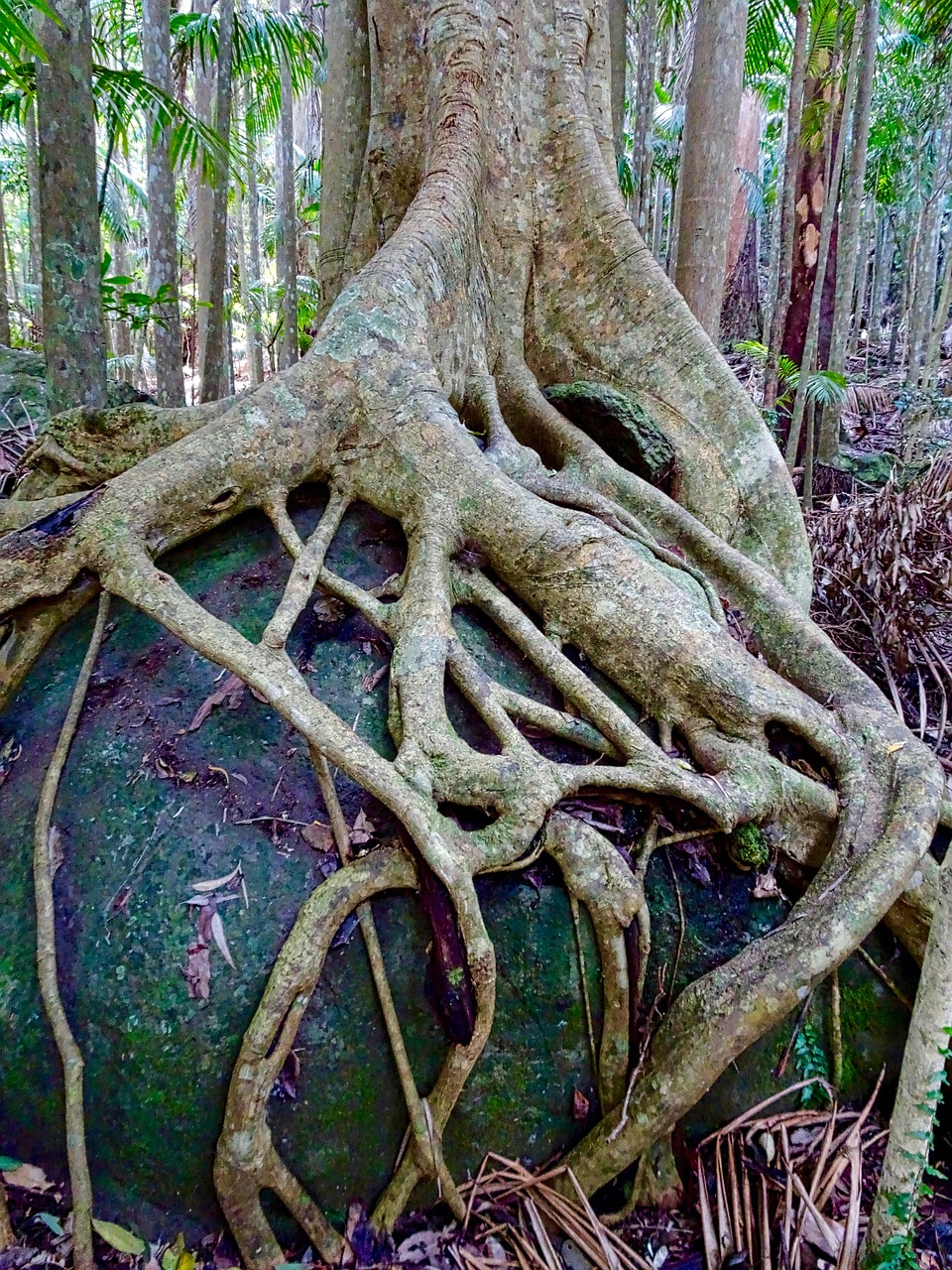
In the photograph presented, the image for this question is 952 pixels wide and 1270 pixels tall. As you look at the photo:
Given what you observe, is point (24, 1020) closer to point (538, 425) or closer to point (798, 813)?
point (798, 813)

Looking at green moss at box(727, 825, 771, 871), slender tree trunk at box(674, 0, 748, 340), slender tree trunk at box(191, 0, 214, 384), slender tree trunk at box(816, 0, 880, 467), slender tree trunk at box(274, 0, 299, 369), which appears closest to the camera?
green moss at box(727, 825, 771, 871)

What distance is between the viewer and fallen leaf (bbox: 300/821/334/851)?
1.67 metres

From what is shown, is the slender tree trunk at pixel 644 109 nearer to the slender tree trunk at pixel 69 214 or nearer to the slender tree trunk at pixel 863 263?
the slender tree trunk at pixel 69 214

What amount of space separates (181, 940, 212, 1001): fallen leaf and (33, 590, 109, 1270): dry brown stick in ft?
0.73

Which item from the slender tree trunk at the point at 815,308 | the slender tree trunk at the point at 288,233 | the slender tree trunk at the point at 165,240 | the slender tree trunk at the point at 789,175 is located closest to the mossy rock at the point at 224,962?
the slender tree trunk at the point at 165,240

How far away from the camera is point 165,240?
218 inches

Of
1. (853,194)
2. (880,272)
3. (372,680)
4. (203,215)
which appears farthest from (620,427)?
(880,272)

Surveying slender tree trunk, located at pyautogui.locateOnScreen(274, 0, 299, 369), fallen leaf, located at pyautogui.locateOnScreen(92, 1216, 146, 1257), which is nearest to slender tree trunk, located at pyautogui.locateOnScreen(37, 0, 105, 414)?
fallen leaf, located at pyautogui.locateOnScreen(92, 1216, 146, 1257)

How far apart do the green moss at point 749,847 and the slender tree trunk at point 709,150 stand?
3763mm

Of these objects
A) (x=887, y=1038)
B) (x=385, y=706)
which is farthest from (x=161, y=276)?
(x=887, y=1038)

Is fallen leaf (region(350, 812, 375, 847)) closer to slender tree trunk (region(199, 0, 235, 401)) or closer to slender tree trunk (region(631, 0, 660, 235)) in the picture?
slender tree trunk (region(199, 0, 235, 401))

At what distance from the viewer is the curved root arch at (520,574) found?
5.02 ft

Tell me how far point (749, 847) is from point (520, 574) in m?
0.97

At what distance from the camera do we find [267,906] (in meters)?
1.59
